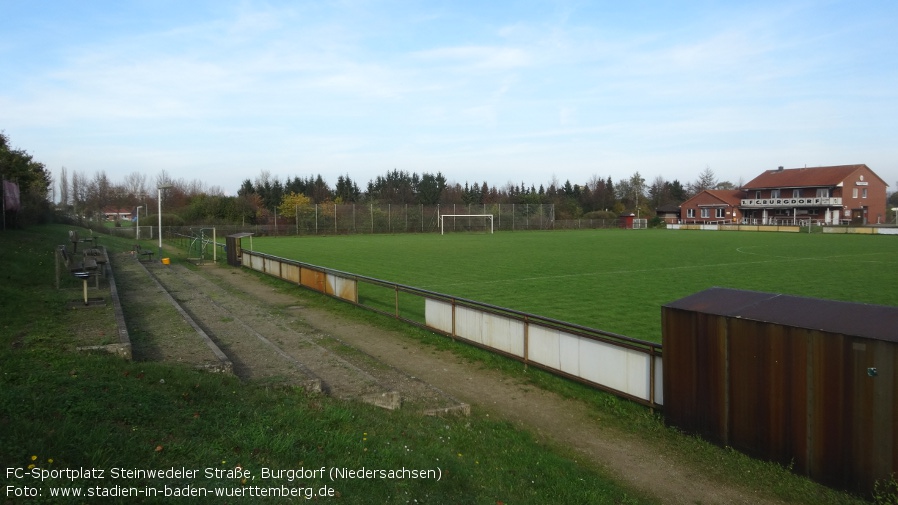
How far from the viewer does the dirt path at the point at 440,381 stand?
580 centimetres

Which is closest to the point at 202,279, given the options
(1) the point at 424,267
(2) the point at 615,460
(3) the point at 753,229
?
(1) the point at 424,267

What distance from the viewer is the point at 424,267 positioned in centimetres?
2597

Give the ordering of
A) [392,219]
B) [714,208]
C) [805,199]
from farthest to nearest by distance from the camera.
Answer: [714,208] → [805,199] → [392,219]

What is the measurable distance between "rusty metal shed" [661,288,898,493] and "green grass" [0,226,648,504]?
1.54 metres

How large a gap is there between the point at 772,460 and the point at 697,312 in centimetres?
160

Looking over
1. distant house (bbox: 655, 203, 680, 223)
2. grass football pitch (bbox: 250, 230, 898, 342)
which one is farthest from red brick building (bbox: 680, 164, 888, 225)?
grass football pitch (bbox: 250, 230, 898, 342)

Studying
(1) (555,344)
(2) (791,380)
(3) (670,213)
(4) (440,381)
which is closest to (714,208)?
(3) (670,213)

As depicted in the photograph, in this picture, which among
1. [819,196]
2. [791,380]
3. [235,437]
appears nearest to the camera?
[235,437]

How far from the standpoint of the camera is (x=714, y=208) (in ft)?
273

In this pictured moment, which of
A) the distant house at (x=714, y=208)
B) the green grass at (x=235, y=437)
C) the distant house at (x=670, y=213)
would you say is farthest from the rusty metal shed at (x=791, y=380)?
the distant house at (x=670, y=213)

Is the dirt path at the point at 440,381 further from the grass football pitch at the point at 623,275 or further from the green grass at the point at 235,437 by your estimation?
the grass football pitch at the point at 623,275

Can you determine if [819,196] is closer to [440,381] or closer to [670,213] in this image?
[670,213]

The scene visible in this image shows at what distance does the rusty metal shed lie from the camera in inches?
201

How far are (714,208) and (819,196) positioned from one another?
13161 millimetres
